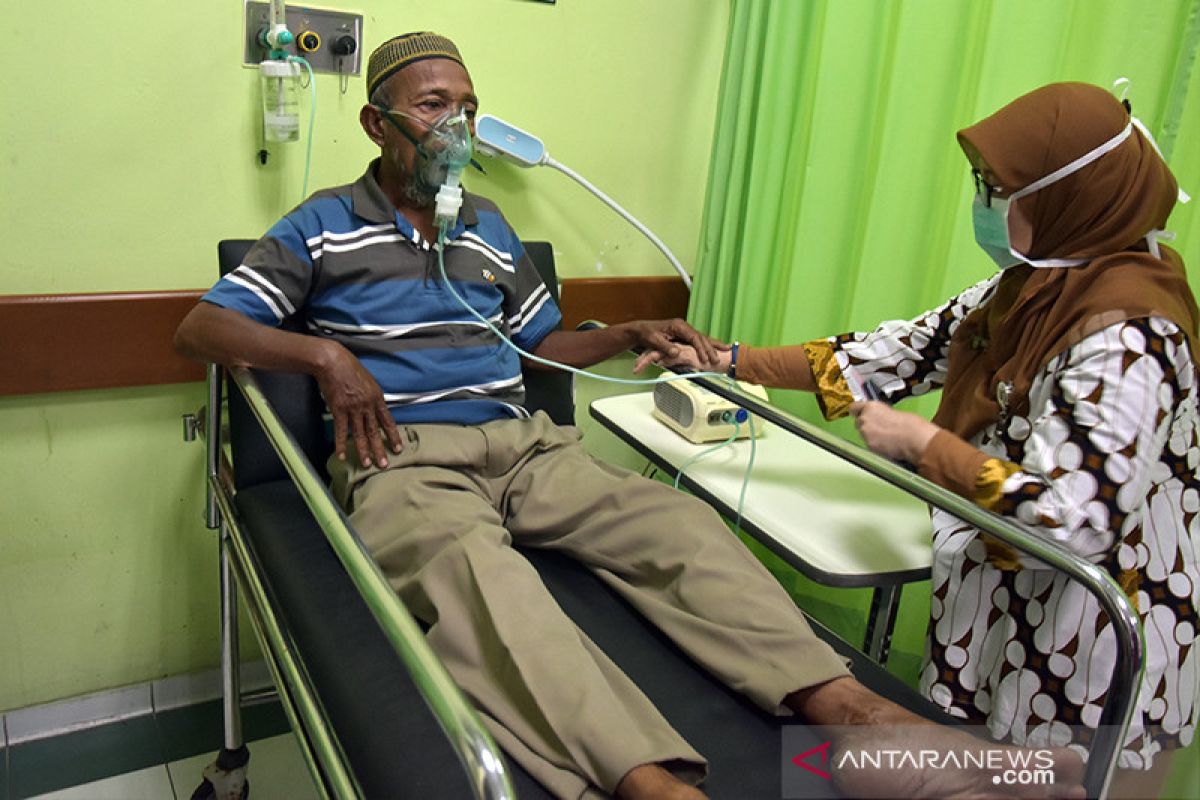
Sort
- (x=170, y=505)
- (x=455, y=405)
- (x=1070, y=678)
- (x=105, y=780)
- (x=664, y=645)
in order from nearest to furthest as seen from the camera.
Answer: (x=1070, y=678) < (x=664, y=645) < (x=455, y=405) < (x=105, y=780) < (x=170, y=505)

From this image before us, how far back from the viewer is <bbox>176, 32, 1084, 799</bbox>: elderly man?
45.8 inches

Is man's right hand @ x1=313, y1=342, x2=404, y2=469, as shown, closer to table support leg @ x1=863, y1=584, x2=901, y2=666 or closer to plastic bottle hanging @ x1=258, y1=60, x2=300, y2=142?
plastic bottle hanging @ x1=258, y1=60, x2=300, y2=142

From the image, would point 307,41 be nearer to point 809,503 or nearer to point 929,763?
point 809,503

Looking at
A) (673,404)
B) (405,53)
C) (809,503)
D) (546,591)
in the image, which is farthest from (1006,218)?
(405,53)

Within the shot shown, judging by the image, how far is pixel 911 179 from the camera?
184 cm

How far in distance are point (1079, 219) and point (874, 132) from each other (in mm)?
718

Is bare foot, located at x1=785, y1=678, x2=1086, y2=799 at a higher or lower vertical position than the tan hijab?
lower

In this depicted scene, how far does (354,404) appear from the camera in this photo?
1.50m

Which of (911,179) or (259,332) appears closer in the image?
(259,332)

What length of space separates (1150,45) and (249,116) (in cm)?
166

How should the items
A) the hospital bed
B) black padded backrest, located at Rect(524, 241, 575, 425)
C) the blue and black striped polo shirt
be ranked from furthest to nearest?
1. black padded backrest, located at Rect(524, 241, 575, 425)
2. the blue and black striped polo shirt
3. the hospital bed

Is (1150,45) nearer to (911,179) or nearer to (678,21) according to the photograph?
(911,179)

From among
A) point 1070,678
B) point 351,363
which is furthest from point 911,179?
point 351,363
